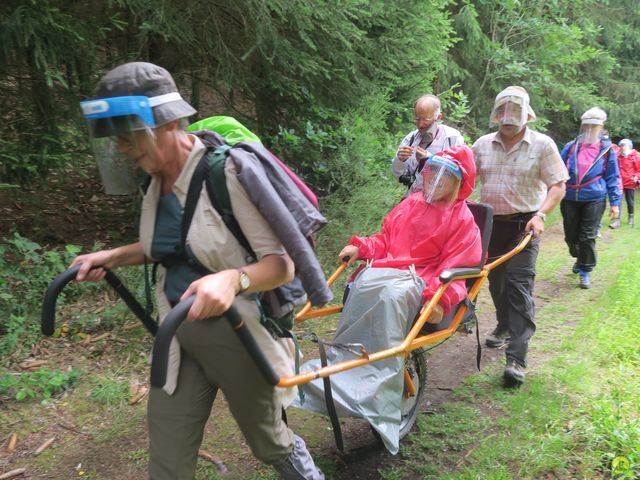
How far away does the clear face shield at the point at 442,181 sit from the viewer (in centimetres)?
358

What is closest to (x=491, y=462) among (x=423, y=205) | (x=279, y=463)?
(x=279, y=463)

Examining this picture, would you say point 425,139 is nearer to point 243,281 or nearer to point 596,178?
point 596,178

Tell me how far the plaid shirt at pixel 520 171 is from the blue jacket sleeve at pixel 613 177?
10.3 feet

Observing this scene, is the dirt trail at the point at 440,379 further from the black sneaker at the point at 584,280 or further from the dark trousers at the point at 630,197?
the dark trousers at the point at 630,197

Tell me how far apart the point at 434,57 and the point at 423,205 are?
4.30 meters

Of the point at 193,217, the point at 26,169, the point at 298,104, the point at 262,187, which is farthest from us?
the point at 298,104

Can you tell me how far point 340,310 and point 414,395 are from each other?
85 cm

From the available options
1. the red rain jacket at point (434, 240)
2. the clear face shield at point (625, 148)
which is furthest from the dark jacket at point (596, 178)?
the clear face shield at point (625, 148)

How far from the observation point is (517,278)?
4.37 meters

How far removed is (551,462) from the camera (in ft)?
10.0

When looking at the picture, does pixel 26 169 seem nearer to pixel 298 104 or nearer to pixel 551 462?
pixel 298 104

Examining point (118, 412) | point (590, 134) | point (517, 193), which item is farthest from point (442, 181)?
point (590, 134)

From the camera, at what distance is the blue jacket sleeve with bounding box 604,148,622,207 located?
7.01m

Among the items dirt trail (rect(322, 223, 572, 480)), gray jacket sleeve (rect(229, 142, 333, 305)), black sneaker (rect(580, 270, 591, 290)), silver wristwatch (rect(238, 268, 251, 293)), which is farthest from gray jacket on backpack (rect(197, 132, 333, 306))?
black sneaker (rect(580, 270, 591, 290))
